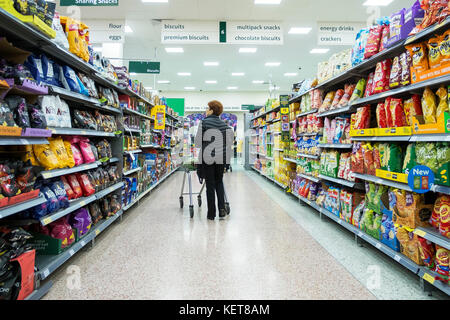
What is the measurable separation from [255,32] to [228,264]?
6591mm

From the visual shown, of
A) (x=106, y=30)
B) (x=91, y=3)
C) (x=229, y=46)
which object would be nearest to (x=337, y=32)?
(x=229, y=46)

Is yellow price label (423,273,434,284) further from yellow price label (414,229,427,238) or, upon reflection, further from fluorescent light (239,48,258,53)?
fluorescent light (239,48,258,53)

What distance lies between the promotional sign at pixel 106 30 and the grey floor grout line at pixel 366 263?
22.8ft

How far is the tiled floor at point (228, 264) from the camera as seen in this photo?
1.94 metres

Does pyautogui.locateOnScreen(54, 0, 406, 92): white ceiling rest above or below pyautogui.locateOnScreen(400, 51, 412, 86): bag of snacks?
above

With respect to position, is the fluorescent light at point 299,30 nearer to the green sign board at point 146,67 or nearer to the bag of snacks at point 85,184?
the green sign board at point 146,67

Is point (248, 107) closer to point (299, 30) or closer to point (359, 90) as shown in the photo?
point (299, 30)

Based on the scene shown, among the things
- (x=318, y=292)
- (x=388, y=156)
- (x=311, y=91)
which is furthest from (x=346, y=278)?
(x=311, y=91)

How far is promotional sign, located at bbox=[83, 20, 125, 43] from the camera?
7324 millimetres

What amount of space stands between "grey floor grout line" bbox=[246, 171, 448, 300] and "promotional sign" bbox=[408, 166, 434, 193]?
2.55ft

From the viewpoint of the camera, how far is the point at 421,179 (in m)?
1.83

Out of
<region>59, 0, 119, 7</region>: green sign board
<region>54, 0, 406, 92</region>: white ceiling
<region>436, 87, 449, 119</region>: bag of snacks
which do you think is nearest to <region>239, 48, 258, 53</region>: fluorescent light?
<region>54, 0, 406, 92</region>: white ceiling

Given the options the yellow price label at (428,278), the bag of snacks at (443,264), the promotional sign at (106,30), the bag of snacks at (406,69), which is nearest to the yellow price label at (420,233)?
the bag of snacks at (443,264)
